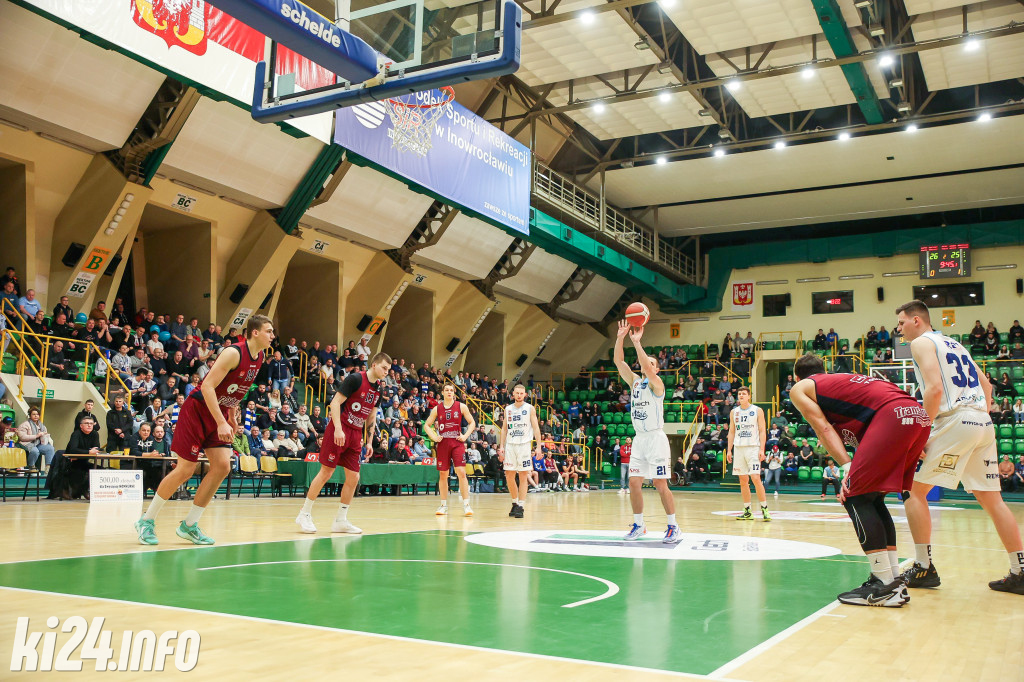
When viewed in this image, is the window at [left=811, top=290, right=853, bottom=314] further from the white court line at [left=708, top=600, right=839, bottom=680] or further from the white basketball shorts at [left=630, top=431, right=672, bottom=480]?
the white court line at [left=708, top=600, right=839, bottom=680]

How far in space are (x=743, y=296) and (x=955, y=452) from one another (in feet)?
109

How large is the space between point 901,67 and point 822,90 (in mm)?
2196

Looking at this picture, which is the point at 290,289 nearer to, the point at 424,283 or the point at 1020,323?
the point at 424,283

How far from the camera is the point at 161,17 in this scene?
14.0 metres

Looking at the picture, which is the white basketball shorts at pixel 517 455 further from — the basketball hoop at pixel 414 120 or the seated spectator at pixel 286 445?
the basketball hoop at pixel 414 120

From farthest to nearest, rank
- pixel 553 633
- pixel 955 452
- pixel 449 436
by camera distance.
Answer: pixel 449 436, pixel 955 452, pixel 553 633

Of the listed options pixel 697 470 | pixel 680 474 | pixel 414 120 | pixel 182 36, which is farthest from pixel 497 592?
pixel 697 470

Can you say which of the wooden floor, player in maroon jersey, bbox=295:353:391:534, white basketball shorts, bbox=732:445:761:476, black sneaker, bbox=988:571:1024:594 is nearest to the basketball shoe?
the wooden floor

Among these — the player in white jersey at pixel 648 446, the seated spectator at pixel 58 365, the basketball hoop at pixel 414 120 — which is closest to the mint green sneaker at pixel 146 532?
the player in white jersey at pixel 648 446

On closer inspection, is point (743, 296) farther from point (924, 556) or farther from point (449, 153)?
point (924, 556)

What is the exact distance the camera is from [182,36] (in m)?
14.3

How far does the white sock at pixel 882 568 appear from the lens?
516 centimetres

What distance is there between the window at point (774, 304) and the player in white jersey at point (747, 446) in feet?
81.9

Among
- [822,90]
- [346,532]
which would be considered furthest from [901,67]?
[346,532]
